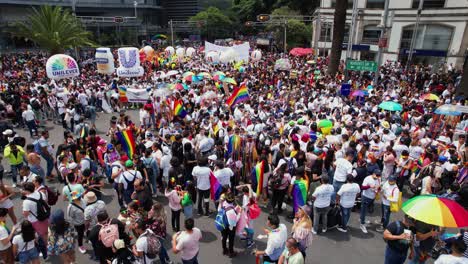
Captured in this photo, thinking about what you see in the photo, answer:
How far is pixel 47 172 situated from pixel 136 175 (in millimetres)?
3922

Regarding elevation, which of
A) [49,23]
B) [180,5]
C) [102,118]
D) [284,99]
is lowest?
[102,118]

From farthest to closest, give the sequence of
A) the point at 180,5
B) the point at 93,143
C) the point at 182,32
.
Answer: the point at 180,5, the point at 182,32, the point at 93,143

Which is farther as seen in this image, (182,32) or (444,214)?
(182,32)

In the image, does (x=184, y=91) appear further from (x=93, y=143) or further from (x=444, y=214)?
(x=444, y=214)

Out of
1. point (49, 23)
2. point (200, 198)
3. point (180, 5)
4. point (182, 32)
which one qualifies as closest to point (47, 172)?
point (200, 198)

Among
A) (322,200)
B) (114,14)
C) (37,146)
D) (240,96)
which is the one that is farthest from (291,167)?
(114,14)

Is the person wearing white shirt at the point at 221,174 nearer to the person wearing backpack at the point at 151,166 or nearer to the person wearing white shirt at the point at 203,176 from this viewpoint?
the person wearing white shirt at the point at 203,176

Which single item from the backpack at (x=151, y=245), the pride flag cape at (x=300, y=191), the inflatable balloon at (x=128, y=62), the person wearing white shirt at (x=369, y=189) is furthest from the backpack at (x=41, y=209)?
the inflatable balloon at (x=128, y=62)

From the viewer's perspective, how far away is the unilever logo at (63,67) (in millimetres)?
13893

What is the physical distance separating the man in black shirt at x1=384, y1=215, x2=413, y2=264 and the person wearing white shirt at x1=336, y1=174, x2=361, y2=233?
1391 mm

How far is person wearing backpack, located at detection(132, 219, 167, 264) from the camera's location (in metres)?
4.48

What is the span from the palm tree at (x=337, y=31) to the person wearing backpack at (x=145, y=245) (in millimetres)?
17401

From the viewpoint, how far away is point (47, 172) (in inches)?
348

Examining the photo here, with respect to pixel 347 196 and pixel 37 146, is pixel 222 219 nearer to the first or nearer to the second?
pixel 347 196
